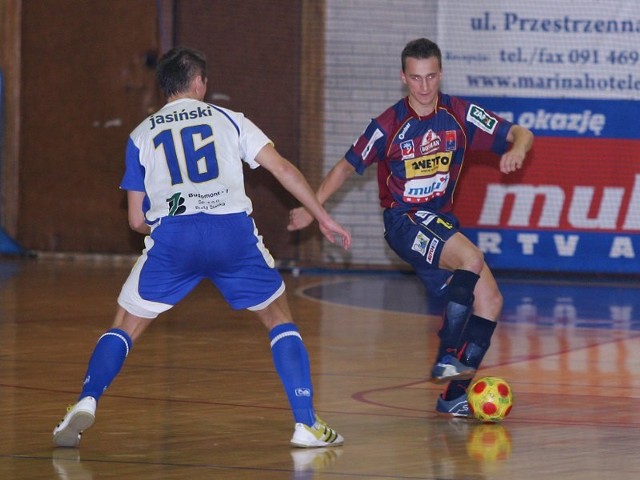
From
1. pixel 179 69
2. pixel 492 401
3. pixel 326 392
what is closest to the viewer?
pixel 179 69

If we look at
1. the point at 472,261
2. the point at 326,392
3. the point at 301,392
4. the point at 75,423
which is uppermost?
the point at 472,261

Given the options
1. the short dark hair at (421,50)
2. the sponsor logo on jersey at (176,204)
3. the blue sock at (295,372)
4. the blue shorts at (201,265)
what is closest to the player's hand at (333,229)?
the blue shorts at (201,265)

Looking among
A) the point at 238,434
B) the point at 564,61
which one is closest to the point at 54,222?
the point at 564,61

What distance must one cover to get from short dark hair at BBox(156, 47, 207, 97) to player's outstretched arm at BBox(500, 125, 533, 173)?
1775 mm

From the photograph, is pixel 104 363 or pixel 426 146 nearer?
pixel 104 363

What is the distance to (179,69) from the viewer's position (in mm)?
6105

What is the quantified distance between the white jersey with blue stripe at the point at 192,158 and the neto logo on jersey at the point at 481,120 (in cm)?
191

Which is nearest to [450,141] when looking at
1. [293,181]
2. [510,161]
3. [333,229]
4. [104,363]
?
[510,161]

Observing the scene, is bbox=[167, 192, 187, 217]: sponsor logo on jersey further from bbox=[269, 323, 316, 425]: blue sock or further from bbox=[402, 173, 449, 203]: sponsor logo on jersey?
bbox=[402, 173, 449, 203]: sponsor logo on jersey

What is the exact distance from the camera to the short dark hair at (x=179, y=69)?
20.0 feet

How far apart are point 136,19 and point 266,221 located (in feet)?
9.75

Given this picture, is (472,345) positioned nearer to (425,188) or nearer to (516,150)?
(425,188)

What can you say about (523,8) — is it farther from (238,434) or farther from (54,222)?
(238,434)

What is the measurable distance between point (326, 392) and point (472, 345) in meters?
1.03
